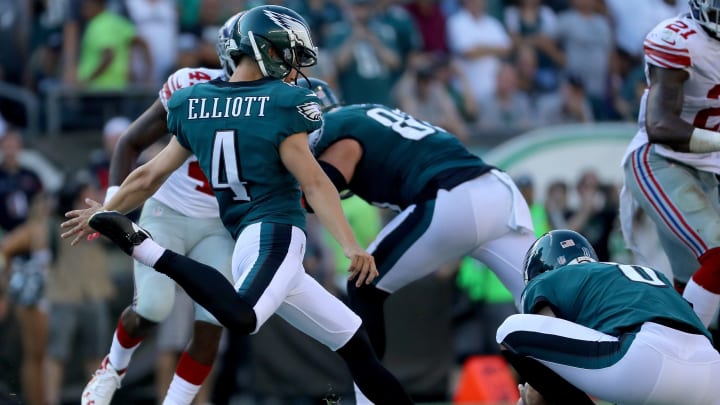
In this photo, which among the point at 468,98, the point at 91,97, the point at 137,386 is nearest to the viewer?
the point at 137,386

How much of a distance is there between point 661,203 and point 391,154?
5.03 ft

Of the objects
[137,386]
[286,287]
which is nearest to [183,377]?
[286,287]

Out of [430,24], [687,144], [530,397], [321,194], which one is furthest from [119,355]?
[430,24]

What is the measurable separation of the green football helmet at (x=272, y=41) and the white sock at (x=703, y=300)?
8.05 feet

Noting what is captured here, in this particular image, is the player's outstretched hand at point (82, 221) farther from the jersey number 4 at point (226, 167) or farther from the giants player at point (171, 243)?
the giants player at point (171, 243)

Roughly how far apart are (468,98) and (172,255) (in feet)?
25.4

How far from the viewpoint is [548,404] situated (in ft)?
17.4

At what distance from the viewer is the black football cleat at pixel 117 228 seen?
531 centimetres

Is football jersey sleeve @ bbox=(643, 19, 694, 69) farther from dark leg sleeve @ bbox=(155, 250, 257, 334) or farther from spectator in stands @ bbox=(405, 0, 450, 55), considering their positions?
spectator in stands @ bbox=(405, 0, 450, 55)

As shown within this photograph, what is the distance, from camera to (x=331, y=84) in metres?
11.7

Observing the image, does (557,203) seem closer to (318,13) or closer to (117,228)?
(318,13)

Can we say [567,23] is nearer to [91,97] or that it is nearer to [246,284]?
[91,97]

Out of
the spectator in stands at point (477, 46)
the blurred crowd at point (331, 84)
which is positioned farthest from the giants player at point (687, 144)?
the spectator in stands at point (477, 46)

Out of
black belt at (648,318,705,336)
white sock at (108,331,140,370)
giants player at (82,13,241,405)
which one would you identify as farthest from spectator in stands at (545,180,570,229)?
black belt at (648,318,705,336)
